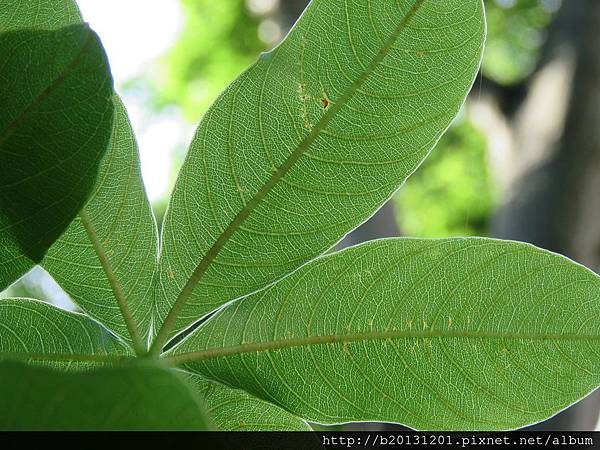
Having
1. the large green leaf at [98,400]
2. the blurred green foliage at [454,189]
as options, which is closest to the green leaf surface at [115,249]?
the large green leaf at [98,400]

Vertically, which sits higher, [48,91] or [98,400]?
[48,91]

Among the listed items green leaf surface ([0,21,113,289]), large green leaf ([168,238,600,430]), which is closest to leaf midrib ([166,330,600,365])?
large green leaf ([168,238,600,430])

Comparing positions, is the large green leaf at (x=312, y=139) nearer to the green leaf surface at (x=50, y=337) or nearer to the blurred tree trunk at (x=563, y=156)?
the green leaf surface at (x=50, y=337)

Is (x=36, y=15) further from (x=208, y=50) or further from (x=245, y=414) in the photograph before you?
(x=208, y=50)

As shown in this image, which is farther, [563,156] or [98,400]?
[563,156]

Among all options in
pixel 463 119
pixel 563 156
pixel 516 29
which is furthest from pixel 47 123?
pixel 516 29

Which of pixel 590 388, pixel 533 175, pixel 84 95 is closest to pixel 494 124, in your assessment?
pixel 533 175

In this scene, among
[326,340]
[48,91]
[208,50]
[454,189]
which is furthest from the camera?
[454,189]
